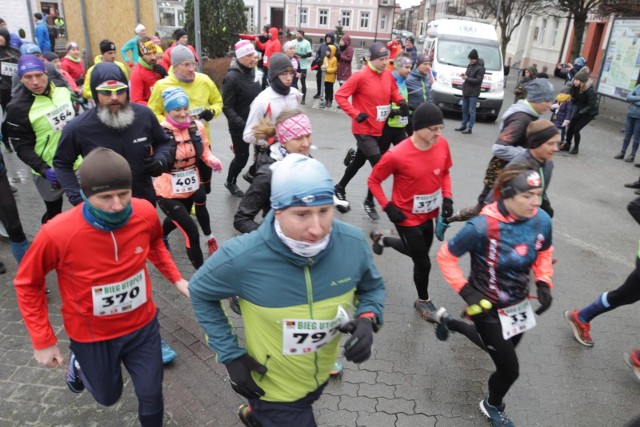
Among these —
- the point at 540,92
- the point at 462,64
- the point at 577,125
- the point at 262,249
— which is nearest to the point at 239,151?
the point at 540,92

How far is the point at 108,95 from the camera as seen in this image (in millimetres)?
3586

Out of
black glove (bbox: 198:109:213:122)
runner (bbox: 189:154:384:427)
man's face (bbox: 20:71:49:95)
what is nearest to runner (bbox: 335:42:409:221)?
black glove (bbox: 198:109:213:122)

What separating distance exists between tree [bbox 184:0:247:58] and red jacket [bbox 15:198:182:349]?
56.0 ft

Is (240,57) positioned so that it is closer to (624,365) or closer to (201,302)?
(201,302)

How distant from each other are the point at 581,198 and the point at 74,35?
1736cm

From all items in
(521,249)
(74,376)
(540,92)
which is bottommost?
(74,376)

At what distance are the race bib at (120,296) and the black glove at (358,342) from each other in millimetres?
1343

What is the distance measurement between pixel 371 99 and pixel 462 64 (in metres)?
10.2

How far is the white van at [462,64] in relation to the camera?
1448 cm

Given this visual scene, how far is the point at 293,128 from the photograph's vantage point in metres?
3.67

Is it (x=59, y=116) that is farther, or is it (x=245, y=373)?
(x=59, y=116)

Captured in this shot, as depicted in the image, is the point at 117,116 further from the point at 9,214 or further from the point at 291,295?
the point at 291,295

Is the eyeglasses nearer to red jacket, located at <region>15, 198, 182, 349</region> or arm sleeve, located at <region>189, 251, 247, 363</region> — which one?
red jacket, located at <region>15, 198, 182, 349</region>

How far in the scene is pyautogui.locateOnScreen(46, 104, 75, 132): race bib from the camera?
14.8 ft
